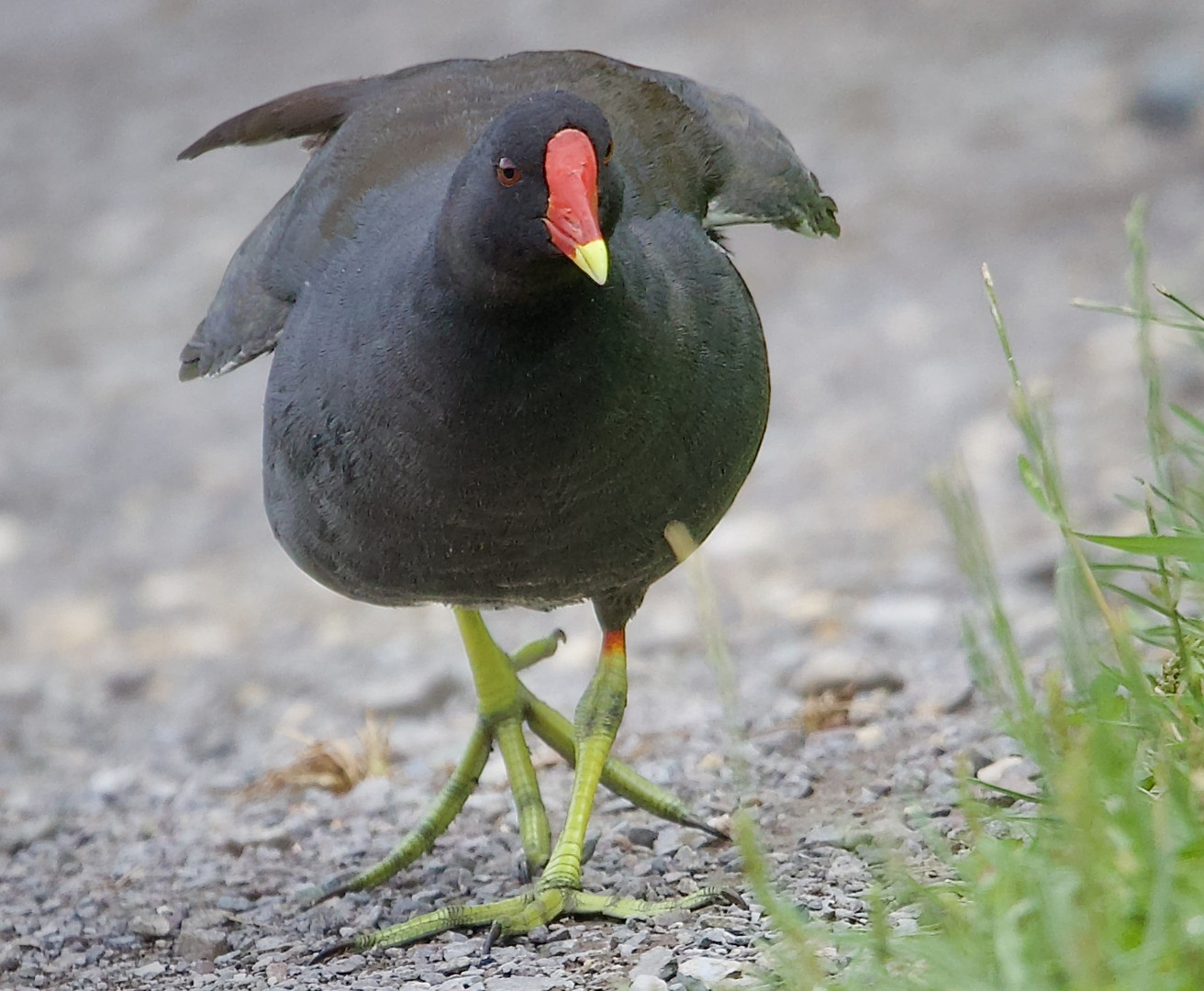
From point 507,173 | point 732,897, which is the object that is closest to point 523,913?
point 732,897

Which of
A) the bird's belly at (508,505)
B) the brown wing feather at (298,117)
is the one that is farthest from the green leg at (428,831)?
the brown wing feather at (298,117)

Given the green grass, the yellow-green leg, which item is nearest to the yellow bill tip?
the green grass

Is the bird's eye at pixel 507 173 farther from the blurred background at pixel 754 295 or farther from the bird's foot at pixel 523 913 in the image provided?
→ the blurred background at pixel 754 295

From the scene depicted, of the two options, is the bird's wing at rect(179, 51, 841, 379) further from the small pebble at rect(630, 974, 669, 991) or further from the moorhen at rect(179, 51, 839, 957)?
the small pebble at rect(630, 974, 669, 991)

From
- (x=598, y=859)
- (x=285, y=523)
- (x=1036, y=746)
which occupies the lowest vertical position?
(x=598, y=859)

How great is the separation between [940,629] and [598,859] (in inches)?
99.0

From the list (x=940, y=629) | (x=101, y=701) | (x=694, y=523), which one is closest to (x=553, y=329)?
(x=694, y=523)

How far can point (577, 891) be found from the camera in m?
3.62

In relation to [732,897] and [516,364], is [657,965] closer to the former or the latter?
[732,897]

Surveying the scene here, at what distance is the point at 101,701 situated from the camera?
6977 millimetres

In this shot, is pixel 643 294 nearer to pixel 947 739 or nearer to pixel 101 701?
pixel 947 739

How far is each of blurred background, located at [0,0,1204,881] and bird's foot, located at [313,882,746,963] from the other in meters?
1.54

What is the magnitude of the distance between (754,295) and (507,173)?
647 centimetres

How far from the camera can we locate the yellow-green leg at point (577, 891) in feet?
11.4
